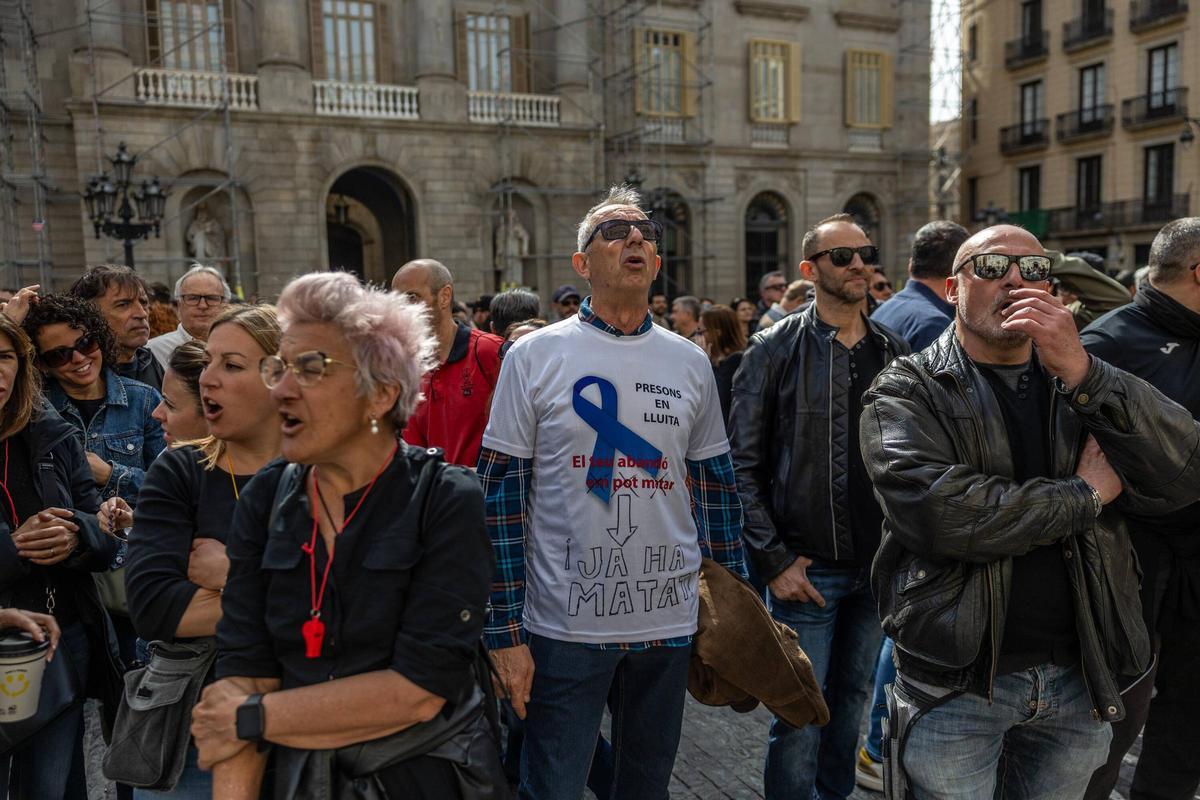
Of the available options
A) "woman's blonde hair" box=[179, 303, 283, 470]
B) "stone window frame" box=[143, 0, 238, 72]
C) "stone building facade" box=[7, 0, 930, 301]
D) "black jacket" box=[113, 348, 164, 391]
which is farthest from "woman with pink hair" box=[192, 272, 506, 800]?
"stone window frame" box=[143, 0, 238, 72]

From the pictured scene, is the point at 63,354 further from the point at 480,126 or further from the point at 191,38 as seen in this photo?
the point at 480,126

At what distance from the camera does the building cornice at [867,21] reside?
24406mm

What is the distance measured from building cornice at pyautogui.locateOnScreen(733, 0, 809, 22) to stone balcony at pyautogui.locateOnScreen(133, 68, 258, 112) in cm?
1263

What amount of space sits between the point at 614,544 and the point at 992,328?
48.0 inches

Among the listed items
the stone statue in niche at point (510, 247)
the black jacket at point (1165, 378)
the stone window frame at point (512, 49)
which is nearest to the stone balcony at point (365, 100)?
the stone window frame at point (512, 49)

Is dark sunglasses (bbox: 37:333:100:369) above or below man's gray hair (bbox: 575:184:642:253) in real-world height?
below

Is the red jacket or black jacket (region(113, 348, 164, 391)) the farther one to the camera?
black jacket (region(113, 348, 164, 391))

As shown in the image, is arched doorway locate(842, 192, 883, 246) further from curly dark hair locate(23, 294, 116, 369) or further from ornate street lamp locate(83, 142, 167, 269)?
curly dark hair locate(23, 294, 116, 369)

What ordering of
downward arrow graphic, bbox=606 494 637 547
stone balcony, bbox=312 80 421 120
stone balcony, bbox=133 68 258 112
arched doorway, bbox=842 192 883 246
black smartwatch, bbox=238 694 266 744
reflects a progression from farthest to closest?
arched doorway, bbox=842 192 883 246
stone balcony, bbox=312 80 421 120
stone balcony, bbox=133 68 258 112
downward arrow graphic, bbox=606 494 637 547
black smartwatch, bbox=238 694 266 744

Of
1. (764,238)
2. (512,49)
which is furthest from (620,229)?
(764,238)

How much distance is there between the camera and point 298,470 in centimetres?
192

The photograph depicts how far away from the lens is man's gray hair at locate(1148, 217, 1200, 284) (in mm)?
3145

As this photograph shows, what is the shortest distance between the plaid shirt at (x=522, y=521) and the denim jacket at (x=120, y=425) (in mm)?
1710

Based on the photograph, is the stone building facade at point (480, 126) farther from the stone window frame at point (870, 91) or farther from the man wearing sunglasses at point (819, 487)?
the man wearing sunglasses at point (819, 487)
